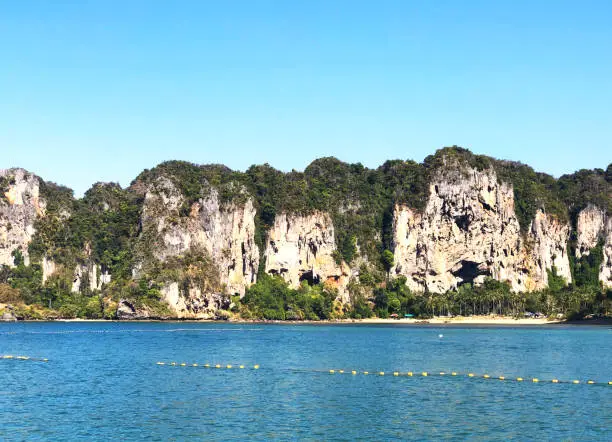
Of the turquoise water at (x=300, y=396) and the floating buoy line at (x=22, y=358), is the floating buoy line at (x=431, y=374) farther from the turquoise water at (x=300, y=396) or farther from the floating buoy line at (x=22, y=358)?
the floating buoy line at (x=22, y=358)

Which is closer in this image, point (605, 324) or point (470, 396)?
point (470, 396)

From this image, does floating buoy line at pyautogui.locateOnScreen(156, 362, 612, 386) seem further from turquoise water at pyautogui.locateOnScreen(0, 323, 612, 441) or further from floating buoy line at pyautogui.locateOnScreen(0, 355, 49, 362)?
floating buoy line at pyautogui.locateOnScreen(0, 355, 49, 362)

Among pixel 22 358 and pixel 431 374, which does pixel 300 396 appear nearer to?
pixel 431 374

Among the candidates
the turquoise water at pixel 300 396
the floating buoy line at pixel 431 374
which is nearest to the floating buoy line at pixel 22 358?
the turquoise water at pixel 300 396

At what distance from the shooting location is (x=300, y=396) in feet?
181

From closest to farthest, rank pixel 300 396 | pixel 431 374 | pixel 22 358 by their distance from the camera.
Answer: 1. pixel 300 396
2. pixel 431 374
3. pixel 22 358

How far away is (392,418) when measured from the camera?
46594mm

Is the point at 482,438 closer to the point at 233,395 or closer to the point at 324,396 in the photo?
the point at 324,396

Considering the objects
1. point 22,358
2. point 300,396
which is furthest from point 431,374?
point 22,358

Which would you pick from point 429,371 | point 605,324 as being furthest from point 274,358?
point 605,324

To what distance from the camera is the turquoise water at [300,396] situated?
42750 mm

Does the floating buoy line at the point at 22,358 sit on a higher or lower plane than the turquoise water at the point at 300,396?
higher

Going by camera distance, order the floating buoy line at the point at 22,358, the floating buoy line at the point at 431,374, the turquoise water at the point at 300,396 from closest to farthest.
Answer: the turquoise water at the point at 300,396 < the floating buoy line at the point at 431,374 < the floating buoy line at the point at 22,358

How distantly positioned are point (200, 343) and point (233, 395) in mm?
54895
